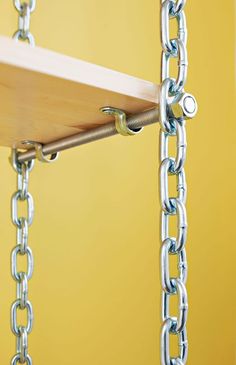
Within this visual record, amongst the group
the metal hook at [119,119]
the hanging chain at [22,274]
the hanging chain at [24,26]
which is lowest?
the hanging chain at [22,274]

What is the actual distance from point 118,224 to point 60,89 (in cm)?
75

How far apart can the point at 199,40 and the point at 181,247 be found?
116 cm

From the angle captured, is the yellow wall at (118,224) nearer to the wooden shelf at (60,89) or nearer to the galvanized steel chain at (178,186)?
the wooden shelf at (60,89)

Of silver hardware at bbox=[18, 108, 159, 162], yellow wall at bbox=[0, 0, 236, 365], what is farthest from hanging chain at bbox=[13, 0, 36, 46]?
yellow wall at bbox=[0, 0, 236, 365]

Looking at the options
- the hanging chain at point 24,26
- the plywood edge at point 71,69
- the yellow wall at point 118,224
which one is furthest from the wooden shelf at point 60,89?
the yellow wall at point 118,224

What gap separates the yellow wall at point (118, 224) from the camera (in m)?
1.09

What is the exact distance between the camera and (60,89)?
0.50m

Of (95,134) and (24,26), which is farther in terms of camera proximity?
(24,26)

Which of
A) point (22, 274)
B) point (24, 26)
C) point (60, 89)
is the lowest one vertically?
→ point (22, 274)

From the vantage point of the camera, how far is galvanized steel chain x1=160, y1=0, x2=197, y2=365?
0.48m

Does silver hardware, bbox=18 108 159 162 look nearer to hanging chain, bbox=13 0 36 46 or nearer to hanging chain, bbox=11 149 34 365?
hanging chain, bbox=11 149 34 365

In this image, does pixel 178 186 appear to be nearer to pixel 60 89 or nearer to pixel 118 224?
pixel 60 89

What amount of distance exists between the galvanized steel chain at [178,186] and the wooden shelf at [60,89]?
1.0 inches

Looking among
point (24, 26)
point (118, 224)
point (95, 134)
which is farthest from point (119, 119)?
point (118, 224)
